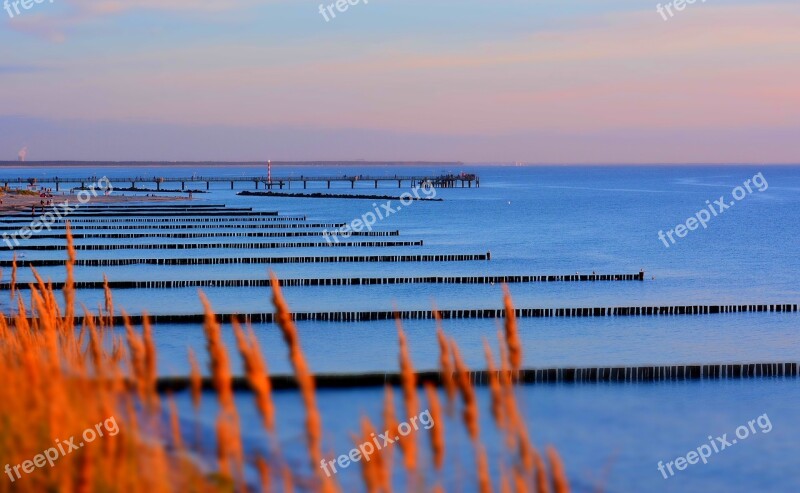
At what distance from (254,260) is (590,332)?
53.8 feet

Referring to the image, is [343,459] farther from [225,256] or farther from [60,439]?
[225,256]

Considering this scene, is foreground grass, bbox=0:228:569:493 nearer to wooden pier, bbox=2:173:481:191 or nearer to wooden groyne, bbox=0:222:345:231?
wooden groyne, bbox=0:222:345:231

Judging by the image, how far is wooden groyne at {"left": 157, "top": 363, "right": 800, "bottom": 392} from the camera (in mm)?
15102

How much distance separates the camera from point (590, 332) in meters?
22.2

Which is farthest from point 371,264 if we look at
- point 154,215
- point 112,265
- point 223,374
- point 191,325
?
point 223,374

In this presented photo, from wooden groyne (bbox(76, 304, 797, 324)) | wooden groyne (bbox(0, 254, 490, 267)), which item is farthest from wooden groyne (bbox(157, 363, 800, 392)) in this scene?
wooden groyne (bbox(0, 254, 490, 267))

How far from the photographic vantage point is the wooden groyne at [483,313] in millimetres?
22406

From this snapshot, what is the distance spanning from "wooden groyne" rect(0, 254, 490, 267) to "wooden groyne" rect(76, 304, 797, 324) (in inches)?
473

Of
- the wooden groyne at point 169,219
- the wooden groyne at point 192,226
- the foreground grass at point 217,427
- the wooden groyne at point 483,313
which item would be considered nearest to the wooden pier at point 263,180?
the wooden groyne at point 169,219

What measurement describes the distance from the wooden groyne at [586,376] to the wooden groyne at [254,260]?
65.6 ft

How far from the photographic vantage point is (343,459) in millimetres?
11125

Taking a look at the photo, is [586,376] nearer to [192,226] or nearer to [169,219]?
[192,226]

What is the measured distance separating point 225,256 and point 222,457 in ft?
113

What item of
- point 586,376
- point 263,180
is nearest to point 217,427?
point 586,376
